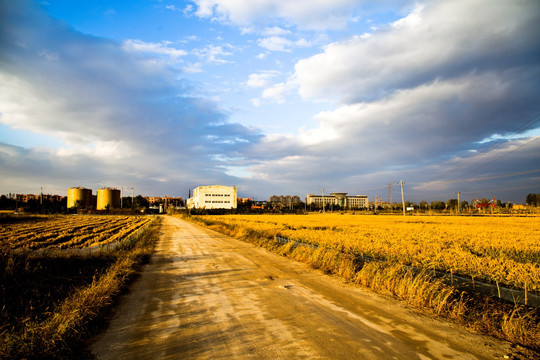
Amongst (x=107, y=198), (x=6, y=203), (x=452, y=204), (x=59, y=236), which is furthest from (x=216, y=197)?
(x=452, y=204)

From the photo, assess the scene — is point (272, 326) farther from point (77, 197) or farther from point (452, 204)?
point (452, 204)

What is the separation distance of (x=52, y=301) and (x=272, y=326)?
16.8 ft

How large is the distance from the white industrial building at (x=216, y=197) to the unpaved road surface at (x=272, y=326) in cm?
11244

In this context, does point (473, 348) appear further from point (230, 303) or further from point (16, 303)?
point (16, 303)

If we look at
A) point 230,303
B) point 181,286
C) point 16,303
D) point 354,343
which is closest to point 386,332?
point 354,343

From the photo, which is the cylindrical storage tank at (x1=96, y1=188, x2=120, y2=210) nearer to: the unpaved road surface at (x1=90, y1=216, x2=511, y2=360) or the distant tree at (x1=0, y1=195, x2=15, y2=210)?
the distant tree at (x1=0, y1=195, x2=15, y2=210)

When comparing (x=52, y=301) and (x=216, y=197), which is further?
(x=216, y=197)

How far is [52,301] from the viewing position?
6.38 meters

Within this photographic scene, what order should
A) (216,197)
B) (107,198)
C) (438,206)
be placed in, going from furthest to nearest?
(438,206)
(107,198)
(216,197)

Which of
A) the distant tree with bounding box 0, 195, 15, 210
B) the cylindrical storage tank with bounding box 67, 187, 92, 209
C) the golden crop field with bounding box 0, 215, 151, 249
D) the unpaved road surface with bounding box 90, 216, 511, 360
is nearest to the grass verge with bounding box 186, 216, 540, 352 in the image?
the unpaved road surface with bounding box 90, 216, 511, 360

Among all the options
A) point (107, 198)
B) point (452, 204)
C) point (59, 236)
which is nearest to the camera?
point (59, 236)

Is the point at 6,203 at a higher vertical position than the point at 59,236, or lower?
higher

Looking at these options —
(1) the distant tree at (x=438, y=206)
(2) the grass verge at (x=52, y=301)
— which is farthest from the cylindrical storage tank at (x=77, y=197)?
(1) the distant tree at (x=438, y=206)

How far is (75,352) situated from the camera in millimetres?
4172
